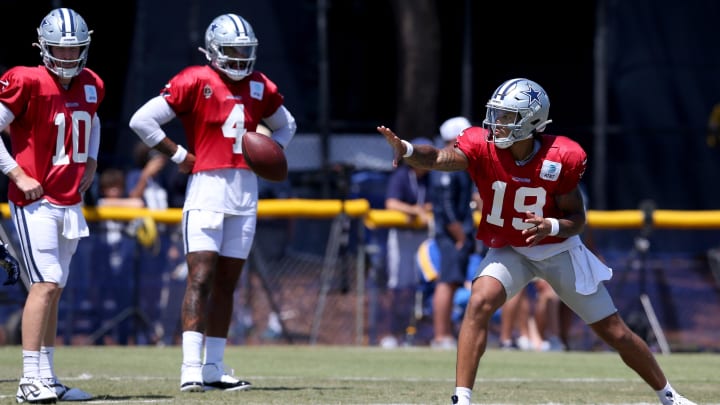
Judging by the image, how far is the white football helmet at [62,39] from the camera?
7.75 m

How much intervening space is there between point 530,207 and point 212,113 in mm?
2223

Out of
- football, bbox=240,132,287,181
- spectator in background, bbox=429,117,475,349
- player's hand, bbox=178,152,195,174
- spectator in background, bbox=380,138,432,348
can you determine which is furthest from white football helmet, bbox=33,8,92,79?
spectator in background, bbox=380,138,432,348

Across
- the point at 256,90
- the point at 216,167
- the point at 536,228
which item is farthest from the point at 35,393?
the point at 536,228

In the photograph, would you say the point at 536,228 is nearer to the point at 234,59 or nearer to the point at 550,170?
the point at 550,170

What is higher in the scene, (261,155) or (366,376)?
(261,155)

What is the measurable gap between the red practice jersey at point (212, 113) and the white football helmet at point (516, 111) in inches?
74.0

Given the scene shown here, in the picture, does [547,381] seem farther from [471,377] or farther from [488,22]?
[488,22]

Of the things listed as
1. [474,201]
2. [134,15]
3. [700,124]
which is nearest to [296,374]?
[474,201]

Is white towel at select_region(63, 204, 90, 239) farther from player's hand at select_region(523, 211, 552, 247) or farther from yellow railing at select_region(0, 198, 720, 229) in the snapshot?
yellow railing at select_region(0, 198, 720, 229)

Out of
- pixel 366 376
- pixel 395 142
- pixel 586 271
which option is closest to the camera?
pixel 395 142

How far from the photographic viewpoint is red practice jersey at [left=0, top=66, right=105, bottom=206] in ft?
25.3

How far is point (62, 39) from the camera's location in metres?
7.74

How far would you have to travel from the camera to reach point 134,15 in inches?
704

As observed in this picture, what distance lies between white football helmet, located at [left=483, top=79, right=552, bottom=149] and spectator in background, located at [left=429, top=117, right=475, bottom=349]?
17.4 ft
